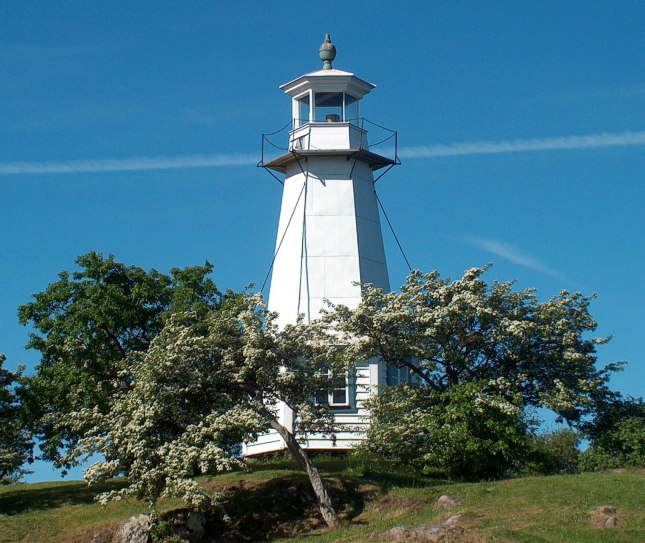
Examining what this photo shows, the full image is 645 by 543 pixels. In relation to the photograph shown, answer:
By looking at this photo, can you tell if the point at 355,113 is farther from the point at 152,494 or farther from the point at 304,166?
the point at 152,494

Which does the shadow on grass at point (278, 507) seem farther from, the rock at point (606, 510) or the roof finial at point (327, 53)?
the roof finial at point (327, 53)

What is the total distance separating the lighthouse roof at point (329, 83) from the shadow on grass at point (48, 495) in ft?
54.4

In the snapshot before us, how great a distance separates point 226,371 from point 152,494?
14.0 feet

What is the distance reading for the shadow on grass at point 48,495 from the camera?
2933cm

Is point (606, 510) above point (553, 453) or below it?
below

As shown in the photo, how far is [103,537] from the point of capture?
25.3 meters

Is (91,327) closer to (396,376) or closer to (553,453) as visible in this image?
(396,376)

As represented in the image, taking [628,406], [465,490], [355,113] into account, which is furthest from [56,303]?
[628,406]

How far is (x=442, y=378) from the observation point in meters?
31.1

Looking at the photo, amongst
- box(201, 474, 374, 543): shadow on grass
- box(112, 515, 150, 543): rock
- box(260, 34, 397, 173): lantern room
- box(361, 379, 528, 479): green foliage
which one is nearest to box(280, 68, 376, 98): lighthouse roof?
box(260, 34, 397, 173): lantern room

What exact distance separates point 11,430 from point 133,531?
9.98 m

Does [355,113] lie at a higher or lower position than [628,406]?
higher

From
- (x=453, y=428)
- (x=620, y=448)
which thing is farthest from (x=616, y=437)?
(x=453, y=428)

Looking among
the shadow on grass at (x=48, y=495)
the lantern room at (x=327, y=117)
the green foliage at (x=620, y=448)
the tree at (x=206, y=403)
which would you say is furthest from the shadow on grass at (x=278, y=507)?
the lantern room at (x=327, y=117)
